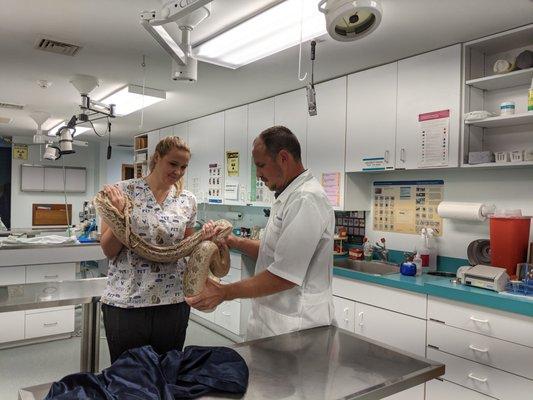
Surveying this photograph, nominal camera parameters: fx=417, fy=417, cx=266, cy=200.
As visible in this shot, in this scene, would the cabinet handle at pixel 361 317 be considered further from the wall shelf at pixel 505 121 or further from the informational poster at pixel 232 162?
the informational poster at pixel 232 162

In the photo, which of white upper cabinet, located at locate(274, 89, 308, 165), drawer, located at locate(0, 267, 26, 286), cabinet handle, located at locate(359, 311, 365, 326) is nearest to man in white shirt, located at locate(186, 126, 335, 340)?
cabinet handle, located at locate(359, 311, 365, 326)

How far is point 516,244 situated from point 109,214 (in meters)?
2.29

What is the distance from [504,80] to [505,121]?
0.86 ft

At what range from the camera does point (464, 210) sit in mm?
2787

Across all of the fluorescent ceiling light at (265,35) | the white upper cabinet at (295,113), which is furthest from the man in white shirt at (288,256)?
the white upper cabinet at (295,113)

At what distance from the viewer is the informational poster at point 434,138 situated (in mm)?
2748

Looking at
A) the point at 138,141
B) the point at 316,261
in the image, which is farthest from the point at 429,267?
the point at 138,141

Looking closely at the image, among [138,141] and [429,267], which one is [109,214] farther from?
[138,141]

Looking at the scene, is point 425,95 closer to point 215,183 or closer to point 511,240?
point 511,240

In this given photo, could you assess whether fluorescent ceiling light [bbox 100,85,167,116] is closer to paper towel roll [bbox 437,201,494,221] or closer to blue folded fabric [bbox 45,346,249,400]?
paper towel roll [bbox 437,201,494,221]

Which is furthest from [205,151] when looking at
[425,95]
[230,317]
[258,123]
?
[425,95]

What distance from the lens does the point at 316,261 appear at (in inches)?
59.1

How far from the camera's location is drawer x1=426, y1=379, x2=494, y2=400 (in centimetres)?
232

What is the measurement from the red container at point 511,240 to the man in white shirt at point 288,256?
1500 millimetres
